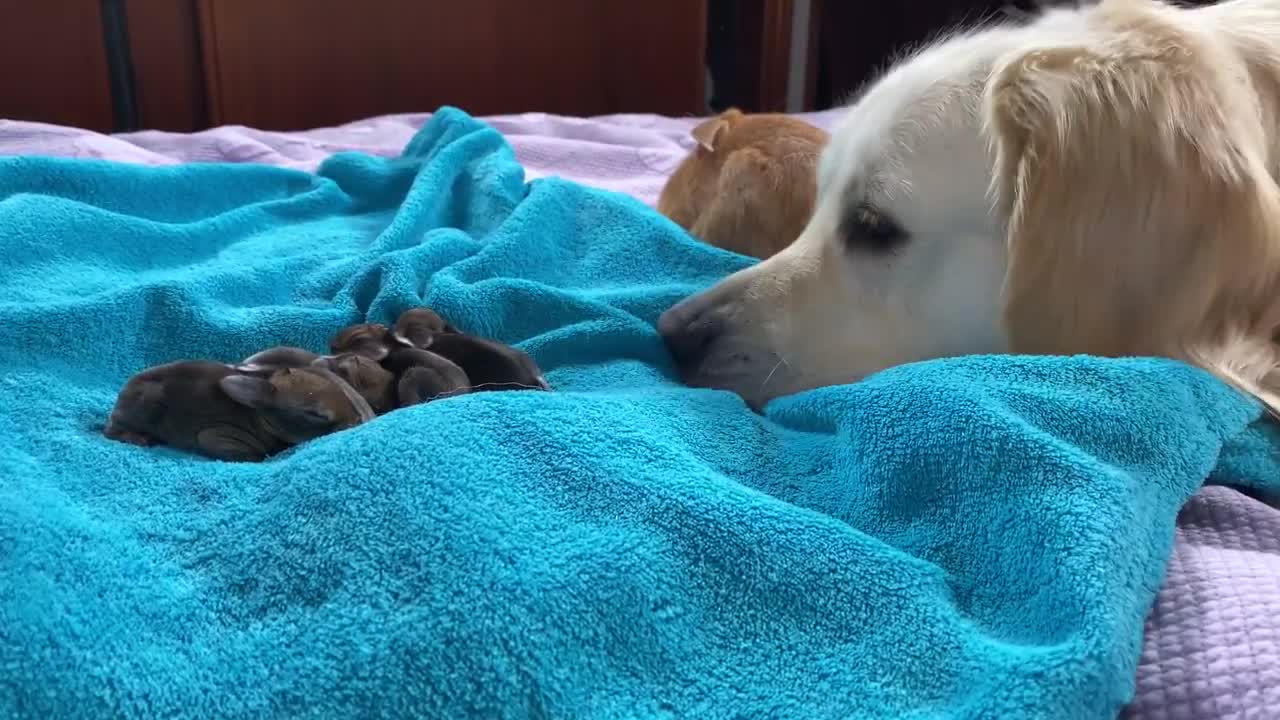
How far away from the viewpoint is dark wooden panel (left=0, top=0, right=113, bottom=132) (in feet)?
10.5

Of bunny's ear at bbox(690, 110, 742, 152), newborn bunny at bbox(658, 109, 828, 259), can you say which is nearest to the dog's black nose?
newborn bunny at bbox(658, 109, 828, 259)

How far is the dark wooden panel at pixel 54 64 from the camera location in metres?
3.21

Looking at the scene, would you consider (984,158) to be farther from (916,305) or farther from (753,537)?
(753,537)

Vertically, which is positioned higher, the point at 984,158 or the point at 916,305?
the point at 984,158

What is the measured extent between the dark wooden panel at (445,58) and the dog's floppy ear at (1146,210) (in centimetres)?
314

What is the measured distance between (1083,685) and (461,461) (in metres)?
0.37

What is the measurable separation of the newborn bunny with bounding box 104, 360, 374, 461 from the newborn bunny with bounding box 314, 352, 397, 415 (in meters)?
0.09

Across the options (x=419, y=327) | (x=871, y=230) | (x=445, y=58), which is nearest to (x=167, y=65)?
(x=445, y=58)

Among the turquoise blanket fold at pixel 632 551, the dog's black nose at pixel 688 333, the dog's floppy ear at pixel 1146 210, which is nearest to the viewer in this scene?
the turquoise blanket fold at pixel 632 551

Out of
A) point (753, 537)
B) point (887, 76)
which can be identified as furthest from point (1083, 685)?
point (887, 76)

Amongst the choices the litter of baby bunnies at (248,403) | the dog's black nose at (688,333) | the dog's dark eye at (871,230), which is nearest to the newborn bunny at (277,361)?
the litter of baby bunnies at (248,403)

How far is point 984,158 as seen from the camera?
3.11ft

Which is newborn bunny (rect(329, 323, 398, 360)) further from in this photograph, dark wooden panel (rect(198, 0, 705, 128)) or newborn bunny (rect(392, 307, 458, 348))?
dark wooden panel (rect(198, 0, 705, 128))

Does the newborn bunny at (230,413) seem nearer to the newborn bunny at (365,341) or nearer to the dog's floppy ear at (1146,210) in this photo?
the newborn bunny at (365,341)
